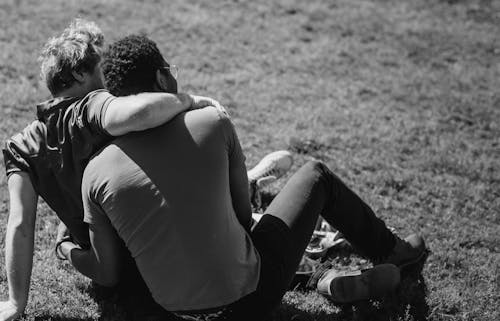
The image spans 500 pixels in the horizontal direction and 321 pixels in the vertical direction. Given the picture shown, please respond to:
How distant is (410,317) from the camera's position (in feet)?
12.5

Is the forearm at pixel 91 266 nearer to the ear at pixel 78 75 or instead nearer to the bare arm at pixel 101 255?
the bare arm at pixel 101 255

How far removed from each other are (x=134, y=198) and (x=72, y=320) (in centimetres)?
135

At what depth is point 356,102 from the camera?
7.16m

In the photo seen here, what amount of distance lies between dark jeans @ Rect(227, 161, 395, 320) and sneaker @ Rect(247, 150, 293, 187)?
1.23m

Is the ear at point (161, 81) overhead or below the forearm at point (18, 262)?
overhead

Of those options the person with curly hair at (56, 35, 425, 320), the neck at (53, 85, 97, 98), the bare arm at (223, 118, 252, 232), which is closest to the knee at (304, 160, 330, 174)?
the person with curly hair at (56, 35, 425, 320)

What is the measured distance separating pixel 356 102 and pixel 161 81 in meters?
4.59

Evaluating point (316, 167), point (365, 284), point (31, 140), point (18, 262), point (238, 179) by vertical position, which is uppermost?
point (31, 140)

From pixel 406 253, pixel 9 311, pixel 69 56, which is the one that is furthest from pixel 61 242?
pixel 406 253

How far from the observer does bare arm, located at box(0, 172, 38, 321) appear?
335 centimetres

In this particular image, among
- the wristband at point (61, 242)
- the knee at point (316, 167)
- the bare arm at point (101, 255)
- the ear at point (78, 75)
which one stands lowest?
the wristband at point (61, 242)

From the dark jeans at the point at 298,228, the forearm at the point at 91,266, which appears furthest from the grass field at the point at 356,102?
the dark jeans at the point at 298,228

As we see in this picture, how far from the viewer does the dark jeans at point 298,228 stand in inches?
122

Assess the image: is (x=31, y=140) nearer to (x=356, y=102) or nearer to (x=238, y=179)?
(x=238, y=179)
